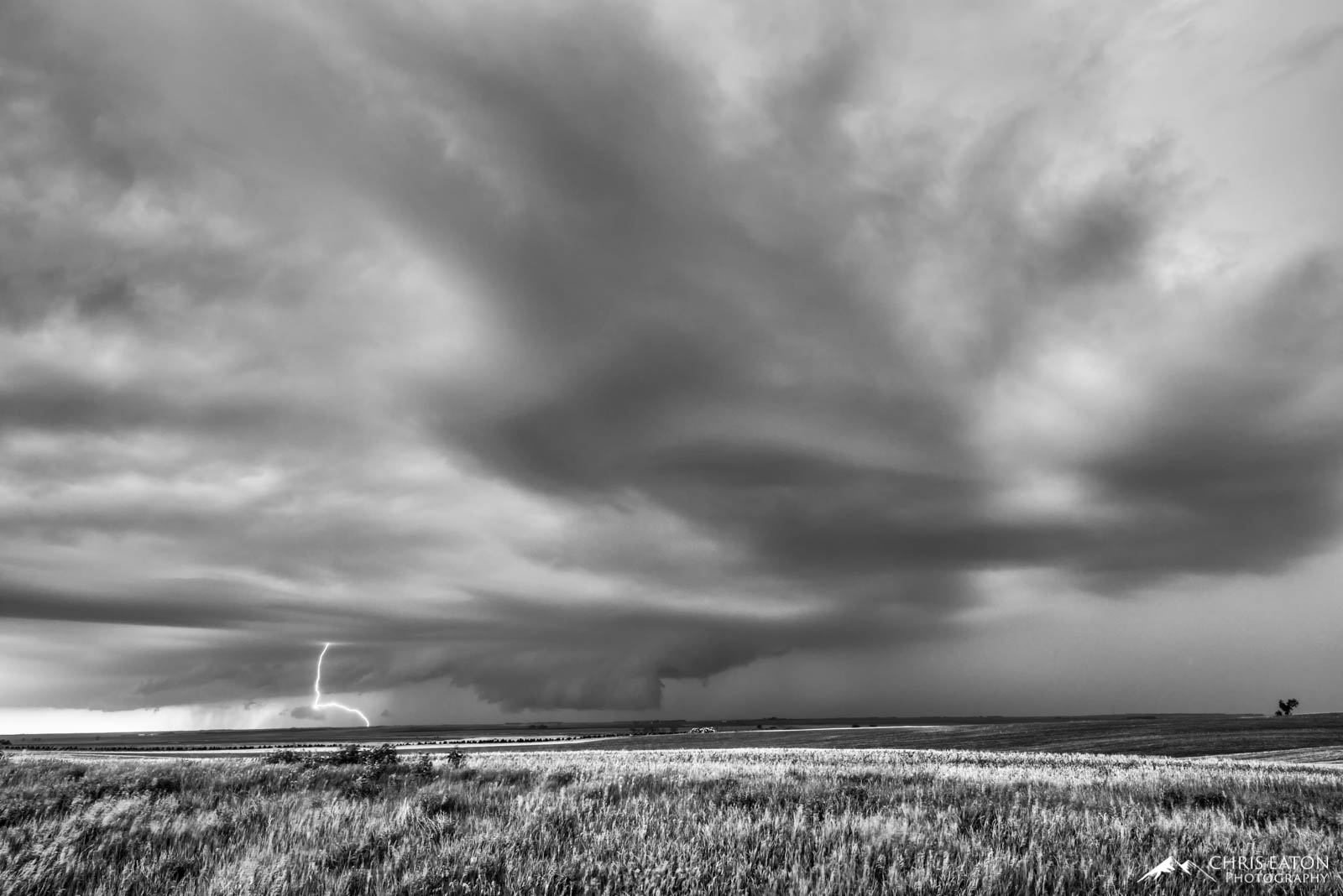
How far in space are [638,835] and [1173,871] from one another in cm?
655

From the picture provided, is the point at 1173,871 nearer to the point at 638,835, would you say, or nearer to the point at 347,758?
the point at 638,835

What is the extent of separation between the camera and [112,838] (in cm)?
1070

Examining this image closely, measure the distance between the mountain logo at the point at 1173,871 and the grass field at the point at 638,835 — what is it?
0.62ft

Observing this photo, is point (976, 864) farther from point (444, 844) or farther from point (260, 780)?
point (260, 780)

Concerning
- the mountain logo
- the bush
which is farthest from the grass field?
the bush

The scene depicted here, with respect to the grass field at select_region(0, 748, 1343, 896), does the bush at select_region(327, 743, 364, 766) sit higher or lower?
lower

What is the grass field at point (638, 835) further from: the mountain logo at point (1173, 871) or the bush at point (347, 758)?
the bush at point (347, 758)

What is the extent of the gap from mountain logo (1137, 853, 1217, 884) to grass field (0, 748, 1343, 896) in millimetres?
189

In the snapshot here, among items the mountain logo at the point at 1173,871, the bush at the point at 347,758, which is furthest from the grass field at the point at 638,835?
the bush at the point at 347,758

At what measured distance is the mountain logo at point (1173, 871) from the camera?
7820 millimetres

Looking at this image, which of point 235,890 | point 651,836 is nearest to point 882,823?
point 651,836

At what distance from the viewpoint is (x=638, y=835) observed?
993cm

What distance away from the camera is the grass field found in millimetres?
7754

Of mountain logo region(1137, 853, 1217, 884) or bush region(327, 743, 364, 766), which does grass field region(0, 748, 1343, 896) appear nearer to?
mountain logo region(1137, 853, 1217, 884)
